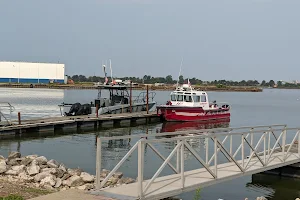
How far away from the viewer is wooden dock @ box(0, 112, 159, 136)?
90.4 ft

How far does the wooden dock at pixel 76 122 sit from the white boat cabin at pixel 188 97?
2533 millimetres

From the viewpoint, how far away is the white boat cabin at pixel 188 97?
1571 inches

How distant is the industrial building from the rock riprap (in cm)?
11974

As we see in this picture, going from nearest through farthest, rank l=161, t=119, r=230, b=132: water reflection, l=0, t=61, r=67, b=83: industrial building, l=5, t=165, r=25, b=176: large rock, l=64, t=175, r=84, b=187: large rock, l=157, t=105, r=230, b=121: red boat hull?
1. l=64, t=175, r=84, b=187: large rock
2. l=5, t=165, r=25, b=176: large rock
3. l=161, t=119, r=230, b=132: water reflection
4. l=157, t=105, r=230, b=121: red boat hull
5. l=0, t=61, r=67, b=83: industrial building

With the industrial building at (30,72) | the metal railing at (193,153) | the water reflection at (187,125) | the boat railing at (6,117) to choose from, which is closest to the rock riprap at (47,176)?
the metal railing at (193,153)

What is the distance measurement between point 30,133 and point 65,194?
2118 centimetres

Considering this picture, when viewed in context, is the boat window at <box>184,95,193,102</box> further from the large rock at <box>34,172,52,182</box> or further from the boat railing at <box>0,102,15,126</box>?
the large rock at <box>34,172,52,182</box>

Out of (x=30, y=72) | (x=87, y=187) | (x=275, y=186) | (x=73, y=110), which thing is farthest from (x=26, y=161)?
(x=30, y=72)

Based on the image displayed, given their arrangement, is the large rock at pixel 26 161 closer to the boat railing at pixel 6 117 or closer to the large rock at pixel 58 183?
the large rock at pixel 58 183

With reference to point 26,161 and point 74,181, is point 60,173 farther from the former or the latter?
point 26,161

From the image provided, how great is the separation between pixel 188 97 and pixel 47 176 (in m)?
28.2

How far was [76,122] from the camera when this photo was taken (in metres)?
32.2

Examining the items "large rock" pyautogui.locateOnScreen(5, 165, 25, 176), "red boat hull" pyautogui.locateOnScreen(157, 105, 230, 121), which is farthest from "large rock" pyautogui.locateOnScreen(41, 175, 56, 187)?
"red boat hull" pyautogui.locateOnScreen(157, 105, 230, 121)

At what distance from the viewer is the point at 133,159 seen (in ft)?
64.5
